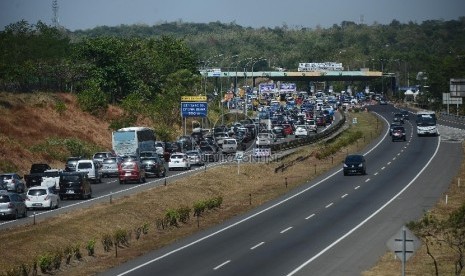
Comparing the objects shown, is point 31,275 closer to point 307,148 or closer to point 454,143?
point 307,148

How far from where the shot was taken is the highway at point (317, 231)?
4188 centimetres

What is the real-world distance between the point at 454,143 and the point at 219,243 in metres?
73.5

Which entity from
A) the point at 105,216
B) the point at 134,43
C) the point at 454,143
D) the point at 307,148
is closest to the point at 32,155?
the point at 307,148

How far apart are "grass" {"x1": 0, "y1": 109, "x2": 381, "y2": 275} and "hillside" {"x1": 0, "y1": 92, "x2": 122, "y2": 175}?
1706 centimetres

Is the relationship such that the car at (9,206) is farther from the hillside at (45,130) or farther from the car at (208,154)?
the car at (208,154)

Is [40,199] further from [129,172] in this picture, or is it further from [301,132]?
[301,132]

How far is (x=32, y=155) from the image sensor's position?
94500 millimetres

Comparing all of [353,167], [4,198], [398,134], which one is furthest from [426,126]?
[4,198]

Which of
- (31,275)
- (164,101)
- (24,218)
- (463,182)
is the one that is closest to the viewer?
(31,275)

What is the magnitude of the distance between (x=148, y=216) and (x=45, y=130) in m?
52.4

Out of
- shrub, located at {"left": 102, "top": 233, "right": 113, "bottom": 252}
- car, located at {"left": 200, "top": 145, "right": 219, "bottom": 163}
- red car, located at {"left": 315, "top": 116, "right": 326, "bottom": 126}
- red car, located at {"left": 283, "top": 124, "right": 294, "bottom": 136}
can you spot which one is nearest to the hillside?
car, located at {"left": 200, "top": 145, "right": 219, "bottom": 163}

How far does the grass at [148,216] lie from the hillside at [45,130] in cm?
1706

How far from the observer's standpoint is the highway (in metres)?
41.9

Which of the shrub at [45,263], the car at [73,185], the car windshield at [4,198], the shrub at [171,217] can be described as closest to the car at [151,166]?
the car at [73,185]
